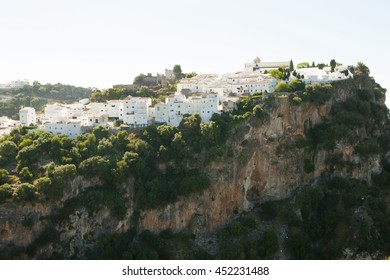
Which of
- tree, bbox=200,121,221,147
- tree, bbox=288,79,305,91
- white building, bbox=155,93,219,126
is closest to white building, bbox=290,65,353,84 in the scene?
tree, bbox=288,79,305,91

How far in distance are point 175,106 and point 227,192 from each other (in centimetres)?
1695

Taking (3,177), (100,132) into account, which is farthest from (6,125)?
(3,177)

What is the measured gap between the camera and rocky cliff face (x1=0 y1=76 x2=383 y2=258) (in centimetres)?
4966

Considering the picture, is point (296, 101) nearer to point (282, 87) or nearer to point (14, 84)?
point (282, 87)

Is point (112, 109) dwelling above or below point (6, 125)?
above

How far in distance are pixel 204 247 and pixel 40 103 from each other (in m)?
63.2

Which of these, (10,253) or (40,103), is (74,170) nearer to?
(10,253)

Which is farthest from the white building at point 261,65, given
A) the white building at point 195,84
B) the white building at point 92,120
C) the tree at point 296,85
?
the white building at point 92,120

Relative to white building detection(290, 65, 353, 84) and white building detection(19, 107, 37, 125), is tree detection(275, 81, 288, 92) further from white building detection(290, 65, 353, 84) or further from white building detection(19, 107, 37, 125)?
white building detection(19, 107, 37, 125)

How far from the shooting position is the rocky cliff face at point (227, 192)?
4966cm

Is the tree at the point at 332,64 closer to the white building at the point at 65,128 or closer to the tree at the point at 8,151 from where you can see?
the white building at the point at 65,128

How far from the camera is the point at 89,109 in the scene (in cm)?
7569

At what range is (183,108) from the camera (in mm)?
67312

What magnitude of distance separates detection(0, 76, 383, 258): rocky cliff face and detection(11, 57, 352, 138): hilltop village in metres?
7.30
